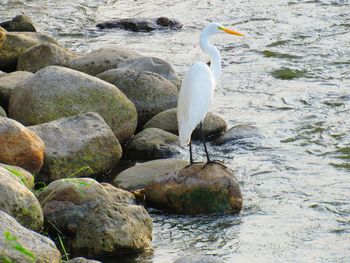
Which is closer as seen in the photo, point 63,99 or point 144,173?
point 144,173

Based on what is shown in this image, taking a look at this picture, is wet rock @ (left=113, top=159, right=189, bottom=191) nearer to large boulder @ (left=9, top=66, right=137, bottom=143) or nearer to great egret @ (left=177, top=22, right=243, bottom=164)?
great egret @ (left=177, top=22, right=243, bottom=164)

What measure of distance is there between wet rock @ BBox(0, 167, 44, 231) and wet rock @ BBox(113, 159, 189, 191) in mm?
1782

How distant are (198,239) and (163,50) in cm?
654

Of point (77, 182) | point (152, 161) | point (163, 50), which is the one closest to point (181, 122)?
point (152, 161)

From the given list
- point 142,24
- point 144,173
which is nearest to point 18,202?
point 144,173

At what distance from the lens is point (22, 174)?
7316 millimetres

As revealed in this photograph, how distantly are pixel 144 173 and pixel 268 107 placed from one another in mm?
3061

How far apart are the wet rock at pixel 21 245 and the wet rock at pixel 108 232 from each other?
87 centimetres

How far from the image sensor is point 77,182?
722 centimetres

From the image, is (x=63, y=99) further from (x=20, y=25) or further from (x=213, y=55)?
(x=20, y=25)

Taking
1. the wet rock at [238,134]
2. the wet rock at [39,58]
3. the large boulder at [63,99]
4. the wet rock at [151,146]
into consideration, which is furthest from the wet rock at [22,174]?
the wet rock at [39,58]

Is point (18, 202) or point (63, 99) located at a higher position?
point (18, 202)

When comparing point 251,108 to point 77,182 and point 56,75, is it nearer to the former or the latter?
point 56,75

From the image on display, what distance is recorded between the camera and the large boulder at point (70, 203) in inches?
285
